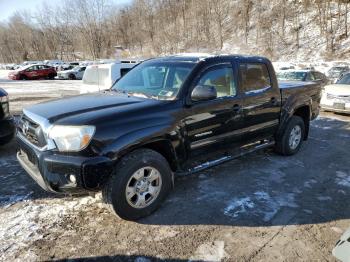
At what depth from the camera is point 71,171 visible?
3215mm

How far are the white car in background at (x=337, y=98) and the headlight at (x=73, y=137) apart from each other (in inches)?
352

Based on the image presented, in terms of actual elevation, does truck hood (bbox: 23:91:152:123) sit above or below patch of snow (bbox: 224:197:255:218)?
above

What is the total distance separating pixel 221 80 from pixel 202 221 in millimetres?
1936

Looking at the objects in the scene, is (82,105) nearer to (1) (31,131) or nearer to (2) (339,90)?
(1) (31,131)

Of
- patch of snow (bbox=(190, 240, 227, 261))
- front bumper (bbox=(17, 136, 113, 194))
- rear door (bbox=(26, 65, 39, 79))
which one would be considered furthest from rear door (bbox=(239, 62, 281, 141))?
rear door (bbox=(26, 65, 39, 79))

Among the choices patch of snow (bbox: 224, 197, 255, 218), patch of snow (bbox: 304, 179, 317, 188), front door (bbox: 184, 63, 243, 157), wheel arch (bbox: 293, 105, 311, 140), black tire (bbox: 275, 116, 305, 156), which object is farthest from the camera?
wheel arch (bbox: 293, 105, 311, 140)

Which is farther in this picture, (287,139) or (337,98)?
(337,98)

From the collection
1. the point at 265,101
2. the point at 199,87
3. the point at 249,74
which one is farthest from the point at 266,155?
the point at 199,87

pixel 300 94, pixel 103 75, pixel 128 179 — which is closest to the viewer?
pixel 128 179

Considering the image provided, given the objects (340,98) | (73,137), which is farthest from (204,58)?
(340,98)

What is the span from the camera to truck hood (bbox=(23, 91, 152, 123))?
11.6ft

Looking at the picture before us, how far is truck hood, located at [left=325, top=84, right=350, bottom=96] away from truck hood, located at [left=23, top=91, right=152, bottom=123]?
823cm

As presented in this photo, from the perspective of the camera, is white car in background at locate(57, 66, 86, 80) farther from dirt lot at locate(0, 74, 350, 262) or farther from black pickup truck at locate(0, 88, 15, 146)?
dirt lot at locate(0, 74, 350, 262)

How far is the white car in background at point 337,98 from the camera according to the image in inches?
391
